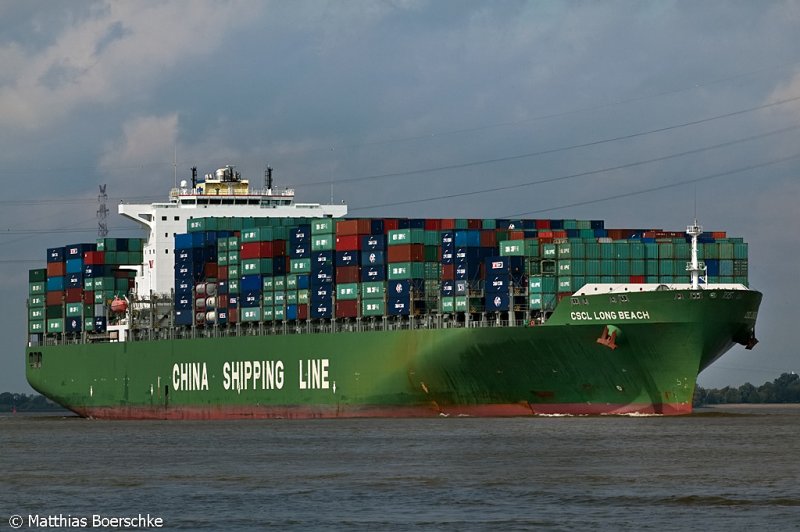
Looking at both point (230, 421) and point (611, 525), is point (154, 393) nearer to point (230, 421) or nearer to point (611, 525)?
point (230, 421)

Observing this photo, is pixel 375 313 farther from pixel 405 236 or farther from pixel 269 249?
pixel 269 249

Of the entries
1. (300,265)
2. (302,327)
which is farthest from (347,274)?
(302,327)

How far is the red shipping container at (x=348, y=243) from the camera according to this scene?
75.1 metres

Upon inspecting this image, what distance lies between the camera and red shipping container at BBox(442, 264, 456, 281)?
71312 millimetres

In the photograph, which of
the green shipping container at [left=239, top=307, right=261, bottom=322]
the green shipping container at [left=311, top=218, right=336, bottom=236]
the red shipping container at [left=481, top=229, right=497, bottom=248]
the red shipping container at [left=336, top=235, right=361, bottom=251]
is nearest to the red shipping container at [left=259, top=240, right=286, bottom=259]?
the green shipping container at [left=239, top=307, right=261, bottom=322]

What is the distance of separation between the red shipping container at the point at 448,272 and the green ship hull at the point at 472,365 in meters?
2.20

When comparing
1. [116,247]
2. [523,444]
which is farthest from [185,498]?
[116,247]

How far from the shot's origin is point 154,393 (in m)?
88.1

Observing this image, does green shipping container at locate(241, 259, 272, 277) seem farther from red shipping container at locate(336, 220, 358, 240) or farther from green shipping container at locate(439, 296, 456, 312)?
green shipping container at locate(439, 296, 456, 312)

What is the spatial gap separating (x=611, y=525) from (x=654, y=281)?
123 feet

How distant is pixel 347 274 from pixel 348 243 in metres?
1.43

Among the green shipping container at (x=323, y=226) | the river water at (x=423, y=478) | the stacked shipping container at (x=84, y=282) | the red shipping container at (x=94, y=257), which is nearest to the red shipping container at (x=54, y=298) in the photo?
the stacked shipping container at (x=84, y=282)

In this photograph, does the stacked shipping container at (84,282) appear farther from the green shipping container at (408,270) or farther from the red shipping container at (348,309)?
the green shipping container at (408,270)

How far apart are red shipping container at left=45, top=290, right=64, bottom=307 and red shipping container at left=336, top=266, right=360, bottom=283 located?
2510 centimetres
